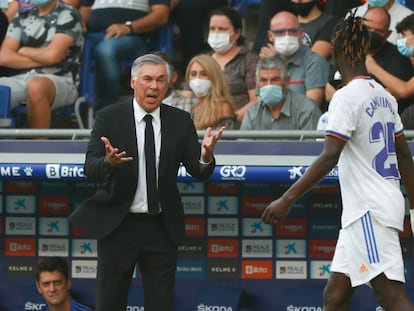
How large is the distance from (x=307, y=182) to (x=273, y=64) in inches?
109

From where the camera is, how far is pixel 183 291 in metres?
8.80

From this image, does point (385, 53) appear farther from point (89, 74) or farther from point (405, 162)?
point (405, 162)

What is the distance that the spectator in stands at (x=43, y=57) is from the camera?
9188mm

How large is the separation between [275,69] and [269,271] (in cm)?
148

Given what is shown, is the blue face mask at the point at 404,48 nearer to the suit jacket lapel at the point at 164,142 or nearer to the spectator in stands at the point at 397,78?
the spectator in stands at the point at 397,78

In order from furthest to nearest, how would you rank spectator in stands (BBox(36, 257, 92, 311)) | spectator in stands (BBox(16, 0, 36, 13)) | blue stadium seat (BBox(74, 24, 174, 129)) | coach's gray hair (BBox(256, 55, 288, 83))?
spectator in stands (BBox(16, 0, 36, 13)) → blue stadium seat (BBox(74, 24, 174, 129)) → coach's gray hair (BBox(256, 55, 288, 83)) → spectator in stands (BBox(36, 257, 92, 311))

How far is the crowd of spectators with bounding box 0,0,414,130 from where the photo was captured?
8648mm

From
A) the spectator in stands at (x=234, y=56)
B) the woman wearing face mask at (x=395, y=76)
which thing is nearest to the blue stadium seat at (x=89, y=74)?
the spectator in stands at (x=234, y=56)

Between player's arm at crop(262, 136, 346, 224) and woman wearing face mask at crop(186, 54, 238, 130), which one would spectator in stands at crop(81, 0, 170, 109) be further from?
player's arm at crop(262, 136, 346, 224)

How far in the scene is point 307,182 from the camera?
5926 mm

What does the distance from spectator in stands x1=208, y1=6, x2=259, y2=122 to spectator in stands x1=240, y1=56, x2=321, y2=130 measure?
308 mm

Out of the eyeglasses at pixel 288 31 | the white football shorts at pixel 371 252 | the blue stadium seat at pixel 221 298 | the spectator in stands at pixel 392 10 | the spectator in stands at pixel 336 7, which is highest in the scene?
the spectator in stands at pixel 336 7

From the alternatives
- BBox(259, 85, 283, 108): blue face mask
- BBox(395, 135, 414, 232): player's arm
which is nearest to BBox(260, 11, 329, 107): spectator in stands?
BBox(259, 85, 283, 108): blue face mask

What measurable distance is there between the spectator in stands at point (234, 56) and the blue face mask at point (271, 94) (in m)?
0.37
